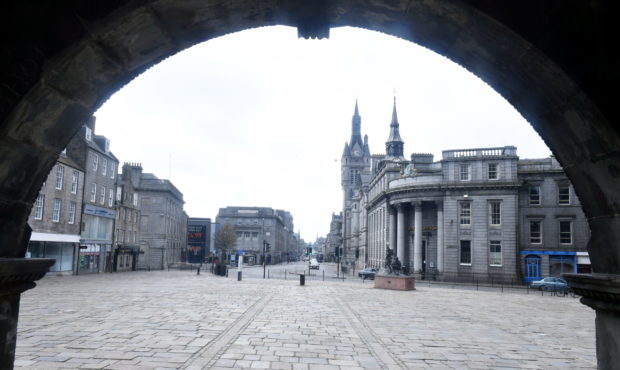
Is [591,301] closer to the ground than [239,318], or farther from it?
farther from it

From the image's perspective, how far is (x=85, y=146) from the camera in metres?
41.6

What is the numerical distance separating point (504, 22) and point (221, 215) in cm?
11628

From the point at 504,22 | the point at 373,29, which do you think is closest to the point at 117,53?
the point at 373,29

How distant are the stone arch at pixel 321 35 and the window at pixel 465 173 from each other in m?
45.9

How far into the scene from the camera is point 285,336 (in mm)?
11953

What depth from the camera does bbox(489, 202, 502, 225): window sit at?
46.1 m

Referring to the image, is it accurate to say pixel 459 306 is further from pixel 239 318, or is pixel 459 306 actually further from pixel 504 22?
pixel 504 22

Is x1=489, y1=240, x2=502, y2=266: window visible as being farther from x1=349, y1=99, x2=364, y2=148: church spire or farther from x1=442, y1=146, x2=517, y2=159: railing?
x1=349, y1=99, x2=364, y2=148: church spire

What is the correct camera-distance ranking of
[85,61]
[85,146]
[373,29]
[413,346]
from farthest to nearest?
[85,146]
[413,346]
[373,29]
[85,61]

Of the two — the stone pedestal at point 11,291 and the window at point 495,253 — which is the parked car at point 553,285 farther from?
the stone pedestal at point 11,291

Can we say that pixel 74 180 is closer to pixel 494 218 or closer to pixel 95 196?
pixel 95 196

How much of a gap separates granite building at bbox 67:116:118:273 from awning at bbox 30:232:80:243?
2.18 meters

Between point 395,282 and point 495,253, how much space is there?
18.7 meters

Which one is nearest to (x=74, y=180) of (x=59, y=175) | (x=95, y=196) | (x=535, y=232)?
(x=59, y=175)
